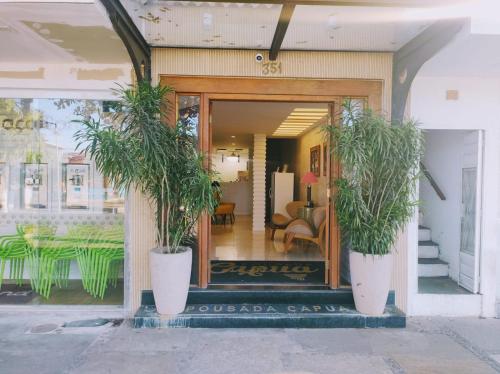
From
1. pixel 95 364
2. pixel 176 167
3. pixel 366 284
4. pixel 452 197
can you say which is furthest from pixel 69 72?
pixel 452 197

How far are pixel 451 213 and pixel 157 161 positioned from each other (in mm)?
3503

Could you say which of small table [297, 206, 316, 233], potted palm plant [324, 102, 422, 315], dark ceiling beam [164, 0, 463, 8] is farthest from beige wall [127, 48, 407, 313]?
small table [297, 206, 316, 233]

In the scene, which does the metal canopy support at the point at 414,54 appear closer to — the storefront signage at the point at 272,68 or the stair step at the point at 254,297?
the storefront signage at the point at 272,68

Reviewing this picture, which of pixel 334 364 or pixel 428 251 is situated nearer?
pixel 334 364

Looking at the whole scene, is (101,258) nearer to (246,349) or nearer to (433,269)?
(246,349)

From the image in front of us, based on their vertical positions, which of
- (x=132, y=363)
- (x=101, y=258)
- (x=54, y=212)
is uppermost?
(x=54, y=212)

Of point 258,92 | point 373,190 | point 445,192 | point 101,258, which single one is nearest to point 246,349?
point 373,190

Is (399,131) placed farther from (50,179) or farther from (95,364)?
(50,179)

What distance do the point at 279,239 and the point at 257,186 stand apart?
2.11 metres

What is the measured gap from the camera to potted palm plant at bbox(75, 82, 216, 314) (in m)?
3.18

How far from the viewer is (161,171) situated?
11.1ft

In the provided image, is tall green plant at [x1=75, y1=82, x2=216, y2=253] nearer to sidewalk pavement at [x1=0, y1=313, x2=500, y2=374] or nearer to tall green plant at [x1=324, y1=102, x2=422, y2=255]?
sidewalk pavement at [x1=0, y1=313, x2=500, y2=374]

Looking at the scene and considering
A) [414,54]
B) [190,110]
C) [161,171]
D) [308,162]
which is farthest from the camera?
[308,162]

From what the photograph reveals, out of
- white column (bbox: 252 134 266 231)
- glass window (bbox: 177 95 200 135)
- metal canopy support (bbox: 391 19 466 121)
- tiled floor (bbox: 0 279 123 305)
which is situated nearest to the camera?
metal canopy support (bbox: 391 19 466 121)
